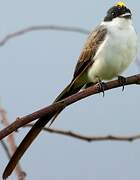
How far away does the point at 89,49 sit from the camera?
6.22 feet

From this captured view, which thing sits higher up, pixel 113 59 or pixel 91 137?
pixel 91 137

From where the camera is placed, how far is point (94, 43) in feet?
6.22

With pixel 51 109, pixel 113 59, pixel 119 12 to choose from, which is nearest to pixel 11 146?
pixel 51 109

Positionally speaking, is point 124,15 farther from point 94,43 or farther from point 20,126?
point 20,126

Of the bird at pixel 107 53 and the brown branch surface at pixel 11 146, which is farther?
the bird at pixel 107 53

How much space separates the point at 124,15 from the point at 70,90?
0.53 metres

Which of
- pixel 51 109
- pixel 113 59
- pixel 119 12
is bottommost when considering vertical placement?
pixel 113 59

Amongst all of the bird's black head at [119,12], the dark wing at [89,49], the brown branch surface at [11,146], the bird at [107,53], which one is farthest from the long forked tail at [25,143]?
the bird's black head at [119,12]

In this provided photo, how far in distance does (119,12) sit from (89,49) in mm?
227

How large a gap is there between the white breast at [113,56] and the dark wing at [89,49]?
25 mm

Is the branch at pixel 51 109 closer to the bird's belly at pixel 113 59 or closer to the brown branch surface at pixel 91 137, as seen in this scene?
the brown branch surface at pixel 91 137

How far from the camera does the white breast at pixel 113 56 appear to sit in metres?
1.79

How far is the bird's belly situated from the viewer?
5.86ft

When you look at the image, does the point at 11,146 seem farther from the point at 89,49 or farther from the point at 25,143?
the point at 89,49
